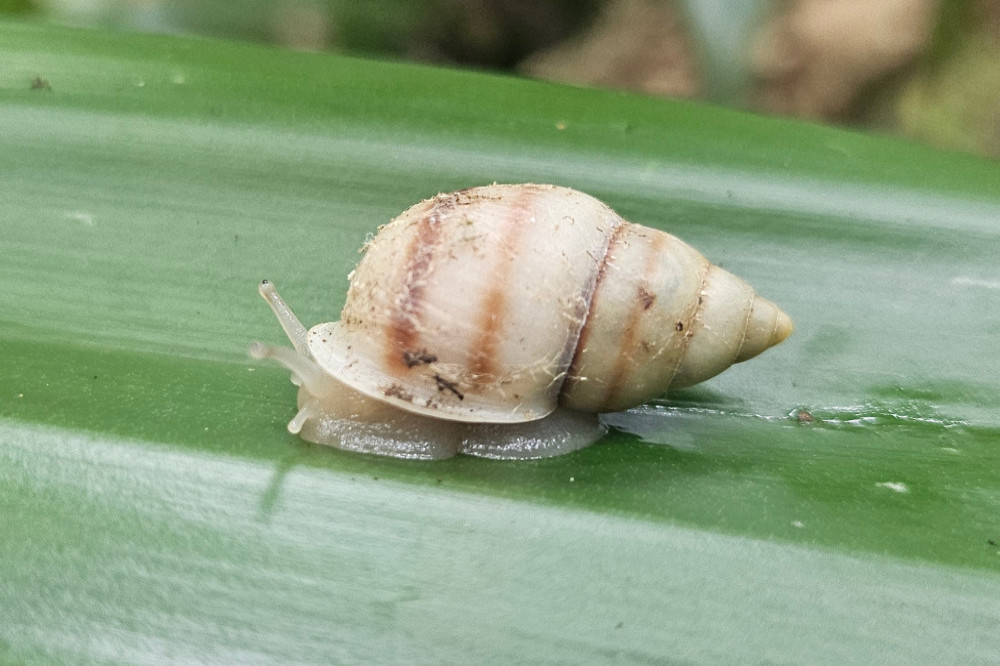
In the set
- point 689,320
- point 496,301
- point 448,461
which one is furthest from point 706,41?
point 448,461

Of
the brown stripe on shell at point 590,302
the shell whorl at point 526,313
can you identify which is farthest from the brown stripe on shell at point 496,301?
the brown stripe on shell at point 590,302

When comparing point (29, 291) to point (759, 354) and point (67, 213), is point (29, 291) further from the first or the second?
point (759, 354)

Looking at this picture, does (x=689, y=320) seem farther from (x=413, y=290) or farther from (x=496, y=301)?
(x=413, y=290)

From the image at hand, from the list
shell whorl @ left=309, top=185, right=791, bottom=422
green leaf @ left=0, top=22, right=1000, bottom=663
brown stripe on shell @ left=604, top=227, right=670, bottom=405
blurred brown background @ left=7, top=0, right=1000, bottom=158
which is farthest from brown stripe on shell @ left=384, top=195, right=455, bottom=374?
blurred brown background @ left=7, top=0, right=1000, bottom=158

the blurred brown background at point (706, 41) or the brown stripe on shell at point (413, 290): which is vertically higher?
the blurred brown background at point (706, 41)

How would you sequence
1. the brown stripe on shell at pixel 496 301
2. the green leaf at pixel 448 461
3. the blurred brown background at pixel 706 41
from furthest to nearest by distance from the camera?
1. the blurred brown background at pixel 706 41
2. the brown stripe on shell at pixel 496 301
3. the green leaf at pixel 448 461

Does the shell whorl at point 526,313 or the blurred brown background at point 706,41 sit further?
the blurred brown background at point 706,41

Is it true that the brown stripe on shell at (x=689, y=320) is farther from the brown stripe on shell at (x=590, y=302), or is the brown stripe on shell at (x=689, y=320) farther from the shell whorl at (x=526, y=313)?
the brown stripe on shell at (x=590, y=302)
